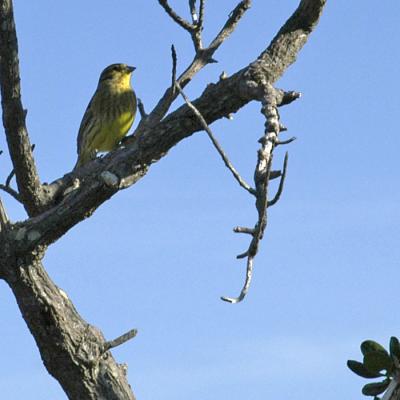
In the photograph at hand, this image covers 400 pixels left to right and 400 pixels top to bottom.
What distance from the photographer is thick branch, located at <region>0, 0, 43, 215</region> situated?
611 cm

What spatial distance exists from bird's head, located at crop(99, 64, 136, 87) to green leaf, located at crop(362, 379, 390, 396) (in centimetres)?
965

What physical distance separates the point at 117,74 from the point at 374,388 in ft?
32.7

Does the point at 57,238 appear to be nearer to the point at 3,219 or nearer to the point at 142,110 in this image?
the point at 3,219

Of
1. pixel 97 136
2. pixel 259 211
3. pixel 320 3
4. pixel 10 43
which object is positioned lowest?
pixel 259 211

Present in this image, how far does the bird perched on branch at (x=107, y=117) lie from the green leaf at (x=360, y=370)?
25.3ft

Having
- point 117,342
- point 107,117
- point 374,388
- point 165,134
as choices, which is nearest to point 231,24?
point 165,134

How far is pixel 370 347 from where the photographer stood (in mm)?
3967

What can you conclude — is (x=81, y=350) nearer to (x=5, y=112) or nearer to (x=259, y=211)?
(x=5, y=112)

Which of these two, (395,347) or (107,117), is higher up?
(107,117)

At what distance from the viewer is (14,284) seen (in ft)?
19.8

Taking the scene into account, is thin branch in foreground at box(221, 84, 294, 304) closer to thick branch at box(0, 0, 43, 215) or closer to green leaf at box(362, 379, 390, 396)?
green leaf at box(362, 379, 390, 396)

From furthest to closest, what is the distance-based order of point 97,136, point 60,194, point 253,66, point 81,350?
point 97,136
point 60,194
point 81,350
point 253,66

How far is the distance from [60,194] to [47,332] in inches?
48.7

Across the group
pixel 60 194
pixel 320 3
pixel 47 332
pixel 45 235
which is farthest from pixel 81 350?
pixel 320 3
